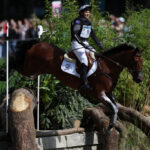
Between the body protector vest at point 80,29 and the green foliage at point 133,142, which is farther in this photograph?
the green foliage at point 133,142

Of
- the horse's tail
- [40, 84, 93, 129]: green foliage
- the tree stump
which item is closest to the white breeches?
the horse's tail

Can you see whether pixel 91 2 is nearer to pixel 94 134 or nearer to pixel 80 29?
pixel 80 29

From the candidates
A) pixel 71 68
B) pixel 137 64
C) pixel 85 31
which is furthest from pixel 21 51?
pixel 137 64

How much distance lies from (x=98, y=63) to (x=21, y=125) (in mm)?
1711

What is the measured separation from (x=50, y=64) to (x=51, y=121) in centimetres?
158

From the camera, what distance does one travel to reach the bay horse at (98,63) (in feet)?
20.1

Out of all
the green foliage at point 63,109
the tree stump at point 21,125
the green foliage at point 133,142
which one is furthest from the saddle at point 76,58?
the green foliage at point 133,142

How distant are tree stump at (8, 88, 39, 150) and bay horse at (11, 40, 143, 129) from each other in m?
0.63

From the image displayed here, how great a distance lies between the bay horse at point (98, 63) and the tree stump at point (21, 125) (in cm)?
63

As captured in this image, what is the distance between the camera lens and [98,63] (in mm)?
6223

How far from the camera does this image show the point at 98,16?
27.6ft

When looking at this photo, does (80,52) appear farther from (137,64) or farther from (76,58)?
(137,64)

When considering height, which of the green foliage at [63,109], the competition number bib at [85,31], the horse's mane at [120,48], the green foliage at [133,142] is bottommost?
the green foliage at [133,142]

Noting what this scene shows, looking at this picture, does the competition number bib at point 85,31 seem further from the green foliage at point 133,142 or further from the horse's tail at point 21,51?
the green foliage at point 133,142
